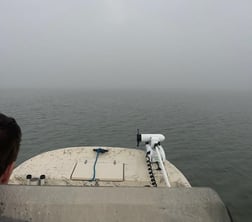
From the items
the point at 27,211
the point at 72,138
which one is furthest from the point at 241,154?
the point at 27,211

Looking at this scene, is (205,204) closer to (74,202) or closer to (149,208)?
(149,208)

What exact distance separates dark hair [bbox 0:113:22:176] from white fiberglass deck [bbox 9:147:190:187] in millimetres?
3143

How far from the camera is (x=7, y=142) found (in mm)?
1301

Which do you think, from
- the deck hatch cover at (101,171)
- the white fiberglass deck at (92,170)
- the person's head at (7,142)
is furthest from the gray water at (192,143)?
the person's head at (7,142)

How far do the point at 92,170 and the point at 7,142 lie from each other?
12.2 ft

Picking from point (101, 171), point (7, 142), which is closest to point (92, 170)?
point (101, 171)

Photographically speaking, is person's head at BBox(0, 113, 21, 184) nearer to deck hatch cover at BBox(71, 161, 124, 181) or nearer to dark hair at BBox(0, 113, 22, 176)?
dark hair at BBox(0, 113, 22, 176)

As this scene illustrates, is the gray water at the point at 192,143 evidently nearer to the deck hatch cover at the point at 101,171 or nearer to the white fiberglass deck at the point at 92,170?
the white fiberglass deck at the point at 92,170

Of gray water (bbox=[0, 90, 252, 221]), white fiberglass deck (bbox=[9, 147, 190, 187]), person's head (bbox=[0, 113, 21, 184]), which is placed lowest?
gray water (bbox=[0, 90, 252, 221])

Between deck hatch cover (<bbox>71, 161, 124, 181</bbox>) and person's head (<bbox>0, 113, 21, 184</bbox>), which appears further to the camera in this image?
deck hatch cover (<bbox>71, 161, 124, 181</bbox>)

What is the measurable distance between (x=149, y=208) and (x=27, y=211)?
3.83 ft

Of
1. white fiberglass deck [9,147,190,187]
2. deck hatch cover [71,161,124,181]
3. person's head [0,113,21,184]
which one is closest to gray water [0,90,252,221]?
white fiberglass deck [9,147,190,187]

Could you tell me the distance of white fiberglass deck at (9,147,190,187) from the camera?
14.7 feet

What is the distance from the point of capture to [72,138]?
49.0ft
